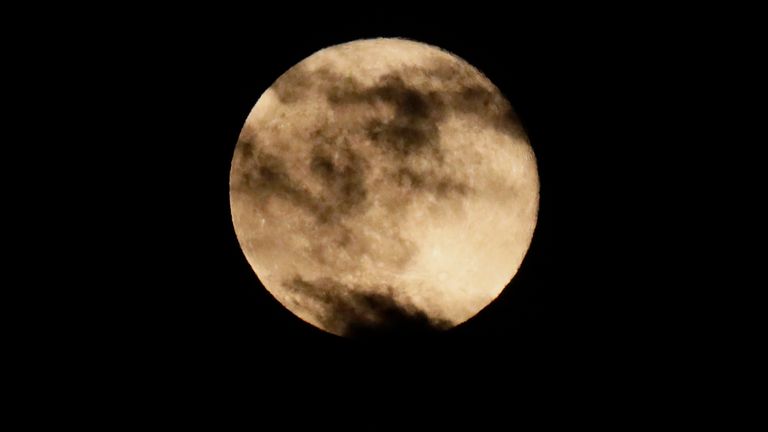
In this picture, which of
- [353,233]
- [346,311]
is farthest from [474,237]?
[346,311]

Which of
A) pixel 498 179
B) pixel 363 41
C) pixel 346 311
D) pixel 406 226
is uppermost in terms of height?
pixel 363 41

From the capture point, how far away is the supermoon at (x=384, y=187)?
2.58 meters

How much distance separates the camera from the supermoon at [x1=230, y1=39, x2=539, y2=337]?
2.58 m

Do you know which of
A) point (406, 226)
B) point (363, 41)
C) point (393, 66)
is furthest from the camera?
point (363, 41)

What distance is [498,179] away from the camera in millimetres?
2711

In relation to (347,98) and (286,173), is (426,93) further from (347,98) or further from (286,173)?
(286,173)

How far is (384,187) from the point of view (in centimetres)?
257

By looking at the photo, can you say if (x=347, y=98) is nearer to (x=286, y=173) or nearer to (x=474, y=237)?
(x=286, y=173)

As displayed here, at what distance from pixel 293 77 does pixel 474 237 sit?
1.20 m

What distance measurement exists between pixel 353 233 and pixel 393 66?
828 mm

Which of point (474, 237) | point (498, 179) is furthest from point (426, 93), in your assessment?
point (474, 237)

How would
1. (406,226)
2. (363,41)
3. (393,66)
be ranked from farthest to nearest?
(363,41)
(393,66)
(406,226)

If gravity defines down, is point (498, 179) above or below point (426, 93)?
below

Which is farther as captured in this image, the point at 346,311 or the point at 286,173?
the point at 346,311
